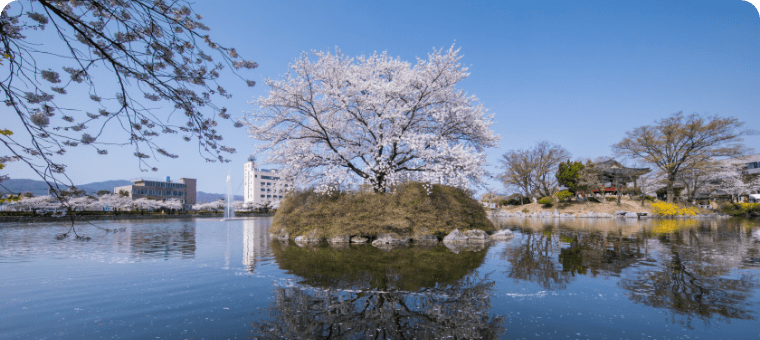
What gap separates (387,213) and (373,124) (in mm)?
4371

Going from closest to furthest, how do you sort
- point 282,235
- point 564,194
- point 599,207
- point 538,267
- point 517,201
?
point 538,267 → point 282,235 → point 599,207 → point 564,194 → point 517,201

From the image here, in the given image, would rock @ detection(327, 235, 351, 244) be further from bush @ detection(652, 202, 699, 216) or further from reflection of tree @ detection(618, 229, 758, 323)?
bush @ detection(652, 202, 699, 216)

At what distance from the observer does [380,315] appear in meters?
4.43

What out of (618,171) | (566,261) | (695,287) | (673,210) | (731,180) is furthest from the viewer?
(618,171)

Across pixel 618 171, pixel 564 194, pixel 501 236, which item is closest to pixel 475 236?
pixel 501 236

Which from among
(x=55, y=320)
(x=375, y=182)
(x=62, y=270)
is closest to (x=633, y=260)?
(x=375, y=182)

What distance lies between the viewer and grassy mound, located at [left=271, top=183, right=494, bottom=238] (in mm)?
14016

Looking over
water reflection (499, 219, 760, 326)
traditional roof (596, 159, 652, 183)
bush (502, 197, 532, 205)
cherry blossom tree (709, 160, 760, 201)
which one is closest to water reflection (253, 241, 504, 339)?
water reflection (499, 219, 760, 326)

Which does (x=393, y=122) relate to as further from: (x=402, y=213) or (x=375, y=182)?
(x=402, y=213)

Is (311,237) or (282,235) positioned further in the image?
(282,235)

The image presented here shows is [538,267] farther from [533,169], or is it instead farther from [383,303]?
[533,169]

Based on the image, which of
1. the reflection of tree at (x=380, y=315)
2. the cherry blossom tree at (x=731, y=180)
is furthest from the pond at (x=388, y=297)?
the cherry blossom tree at (x=731, y=180)

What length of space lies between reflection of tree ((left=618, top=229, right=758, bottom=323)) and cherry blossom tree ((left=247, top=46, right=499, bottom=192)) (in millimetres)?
7623

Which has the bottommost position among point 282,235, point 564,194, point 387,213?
point 282,235
